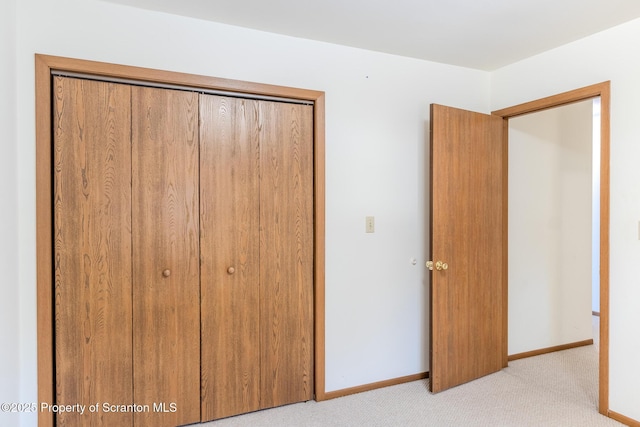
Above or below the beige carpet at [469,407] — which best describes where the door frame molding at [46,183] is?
above

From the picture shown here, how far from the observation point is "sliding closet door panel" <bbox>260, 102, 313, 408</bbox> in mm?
2438

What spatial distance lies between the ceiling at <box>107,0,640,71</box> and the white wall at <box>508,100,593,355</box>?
0.96m

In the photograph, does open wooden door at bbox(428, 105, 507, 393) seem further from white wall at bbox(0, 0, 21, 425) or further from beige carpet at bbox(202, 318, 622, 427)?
white wall at bbox(0, 0, 21, 425)

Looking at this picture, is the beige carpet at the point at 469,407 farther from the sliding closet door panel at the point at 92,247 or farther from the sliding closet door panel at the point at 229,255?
the sliding closet door panel at the point at 92,247

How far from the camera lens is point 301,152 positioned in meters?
2.52

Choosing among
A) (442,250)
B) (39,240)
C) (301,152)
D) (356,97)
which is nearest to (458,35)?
(356,97)

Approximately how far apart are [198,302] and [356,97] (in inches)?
65.5

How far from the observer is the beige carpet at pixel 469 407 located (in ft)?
7.63

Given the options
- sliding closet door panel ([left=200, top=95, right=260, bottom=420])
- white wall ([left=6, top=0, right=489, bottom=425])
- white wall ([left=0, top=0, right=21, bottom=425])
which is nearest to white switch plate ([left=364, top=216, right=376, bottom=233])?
white wall ([left=6, top=0, right=489, bottom=425])

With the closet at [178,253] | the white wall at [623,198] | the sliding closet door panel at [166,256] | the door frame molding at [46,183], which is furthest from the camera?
the white wall at [623,198]

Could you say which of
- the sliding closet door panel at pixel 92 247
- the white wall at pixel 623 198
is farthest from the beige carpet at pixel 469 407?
the sliding closet door panel at pixel 92 247

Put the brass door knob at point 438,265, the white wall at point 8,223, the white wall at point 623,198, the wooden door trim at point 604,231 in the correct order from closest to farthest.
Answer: the white wall at point 8,223
the white wall at point 623,198
the wooden door trim at point 604,231
the brass door knob at point 438,265

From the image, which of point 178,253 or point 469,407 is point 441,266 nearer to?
point 469,407

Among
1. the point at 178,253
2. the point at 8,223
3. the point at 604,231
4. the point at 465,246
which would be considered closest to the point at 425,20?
the point at 465,246
